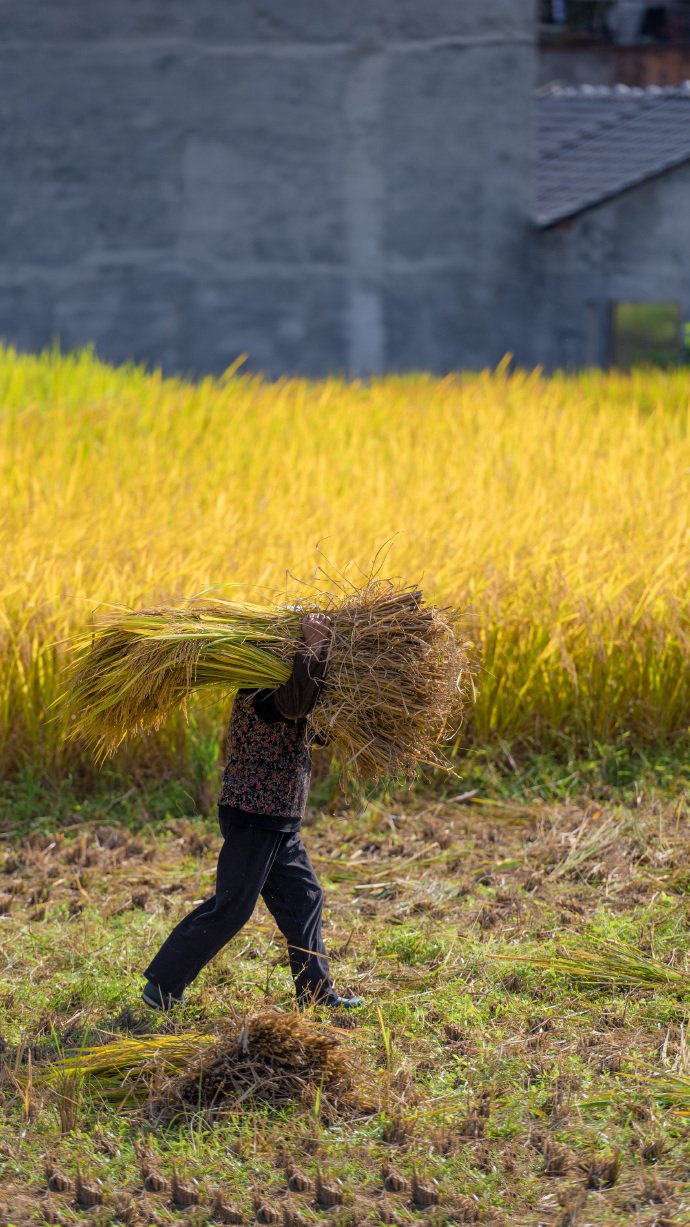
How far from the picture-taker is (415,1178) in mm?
2283

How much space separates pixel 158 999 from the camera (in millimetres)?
2902

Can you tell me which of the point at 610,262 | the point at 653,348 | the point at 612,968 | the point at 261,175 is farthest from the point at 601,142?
the point at 612,968

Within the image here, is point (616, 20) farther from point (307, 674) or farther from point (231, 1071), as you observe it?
point (231, 1071)

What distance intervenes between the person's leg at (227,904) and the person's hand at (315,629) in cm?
40

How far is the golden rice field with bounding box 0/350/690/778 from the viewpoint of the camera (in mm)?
4578

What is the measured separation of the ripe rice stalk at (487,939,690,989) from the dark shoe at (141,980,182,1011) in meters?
0.68

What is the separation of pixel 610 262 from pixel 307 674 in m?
12.6

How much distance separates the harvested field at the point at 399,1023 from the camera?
2.31 m

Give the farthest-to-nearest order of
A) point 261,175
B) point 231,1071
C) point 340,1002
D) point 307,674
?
point 261,175
point 340,1002
point 307,674
point 231,1071

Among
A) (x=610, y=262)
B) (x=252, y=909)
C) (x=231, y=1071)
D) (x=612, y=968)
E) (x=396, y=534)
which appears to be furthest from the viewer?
(x=610, y=262)

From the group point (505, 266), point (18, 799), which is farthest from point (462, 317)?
point (18, 799)

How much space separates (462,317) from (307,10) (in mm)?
3239

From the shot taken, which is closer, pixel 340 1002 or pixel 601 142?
pixel 340 1002

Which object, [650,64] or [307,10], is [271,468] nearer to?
[307,10]
